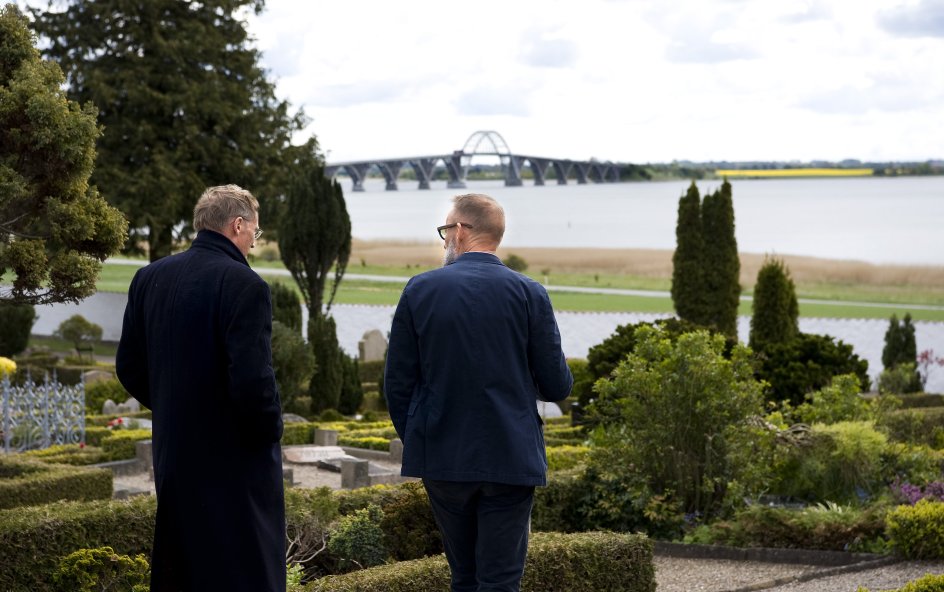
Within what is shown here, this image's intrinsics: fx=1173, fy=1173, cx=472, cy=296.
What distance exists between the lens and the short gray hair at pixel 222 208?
4.26 m

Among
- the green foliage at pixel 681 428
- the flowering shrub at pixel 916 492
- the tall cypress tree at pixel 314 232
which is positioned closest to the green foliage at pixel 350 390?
the tall cypress tree at pixel 314 232

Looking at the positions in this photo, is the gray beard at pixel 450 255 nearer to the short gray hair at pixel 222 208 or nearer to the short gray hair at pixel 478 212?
the short gray hair at pixel 478 212

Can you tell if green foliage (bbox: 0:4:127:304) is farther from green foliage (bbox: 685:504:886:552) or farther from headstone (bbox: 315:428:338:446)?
headstone (bbox: 315:428:338:446)

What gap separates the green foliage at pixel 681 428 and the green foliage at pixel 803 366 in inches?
296

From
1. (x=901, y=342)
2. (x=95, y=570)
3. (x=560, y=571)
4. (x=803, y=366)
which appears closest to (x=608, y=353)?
(x=803, y=366)

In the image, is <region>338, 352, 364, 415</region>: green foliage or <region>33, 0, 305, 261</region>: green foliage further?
<region>33, 0, 305, 261</region>: green foliage

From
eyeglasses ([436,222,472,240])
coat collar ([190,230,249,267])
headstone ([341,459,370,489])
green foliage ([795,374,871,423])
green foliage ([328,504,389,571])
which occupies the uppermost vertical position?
eyeglasses ([436,222,472,240])

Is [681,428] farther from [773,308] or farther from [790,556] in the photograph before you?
[773,308]

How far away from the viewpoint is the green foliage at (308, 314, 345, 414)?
19.7m

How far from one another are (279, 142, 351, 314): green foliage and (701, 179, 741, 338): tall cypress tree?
735 centimetres

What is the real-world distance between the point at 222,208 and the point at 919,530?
6.20 meters

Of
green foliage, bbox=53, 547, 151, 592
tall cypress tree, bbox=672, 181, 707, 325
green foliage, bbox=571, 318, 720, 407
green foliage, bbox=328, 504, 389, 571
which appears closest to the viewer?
green foliage, bbox=53, 547, 151, 592

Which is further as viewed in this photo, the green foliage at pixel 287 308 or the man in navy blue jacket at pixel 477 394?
the green foliage at pixel 287 308

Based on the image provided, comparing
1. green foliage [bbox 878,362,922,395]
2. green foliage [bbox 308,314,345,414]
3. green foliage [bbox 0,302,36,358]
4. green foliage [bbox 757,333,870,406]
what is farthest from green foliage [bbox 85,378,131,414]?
green foliage [bbox 878,362,922,395]
